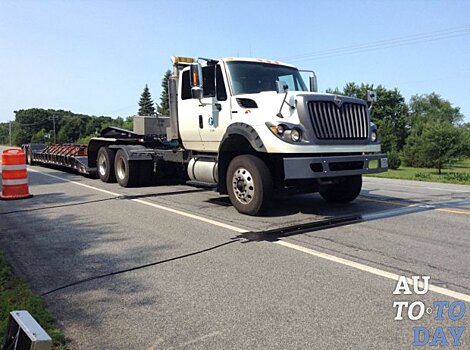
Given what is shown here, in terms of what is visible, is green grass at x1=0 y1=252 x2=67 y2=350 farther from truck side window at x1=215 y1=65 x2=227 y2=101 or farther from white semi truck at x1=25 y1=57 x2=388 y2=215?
truck side window at x1=215 y1=65 x2=227 y2=101

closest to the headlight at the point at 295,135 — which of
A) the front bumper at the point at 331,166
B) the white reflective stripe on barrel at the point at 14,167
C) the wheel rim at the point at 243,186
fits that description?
the front bumper at the point at 331,166

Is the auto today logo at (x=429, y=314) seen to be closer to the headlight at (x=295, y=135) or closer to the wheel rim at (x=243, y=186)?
the headlight at (x=295, y=135)

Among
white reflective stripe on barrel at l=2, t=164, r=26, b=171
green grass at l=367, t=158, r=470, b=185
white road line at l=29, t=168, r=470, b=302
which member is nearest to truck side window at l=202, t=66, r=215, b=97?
white road line at l=29, t=168, r=470, b=302

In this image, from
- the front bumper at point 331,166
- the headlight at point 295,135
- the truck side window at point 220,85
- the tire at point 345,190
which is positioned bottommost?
the tire at point 345,190

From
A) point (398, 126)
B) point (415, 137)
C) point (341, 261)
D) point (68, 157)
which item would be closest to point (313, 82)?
point (341, 261)

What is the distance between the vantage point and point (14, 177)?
10.0 meters

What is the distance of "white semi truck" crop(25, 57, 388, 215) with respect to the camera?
6961 mm

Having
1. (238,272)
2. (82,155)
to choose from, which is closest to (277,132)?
(238,272)

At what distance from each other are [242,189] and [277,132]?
129 cm

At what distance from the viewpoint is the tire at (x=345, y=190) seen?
8.67 meters

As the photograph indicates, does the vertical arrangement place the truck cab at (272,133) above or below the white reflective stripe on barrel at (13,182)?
above

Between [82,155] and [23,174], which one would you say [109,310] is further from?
[82,155]

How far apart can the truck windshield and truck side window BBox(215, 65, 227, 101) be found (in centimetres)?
21

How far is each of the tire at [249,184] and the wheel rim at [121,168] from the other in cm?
534
